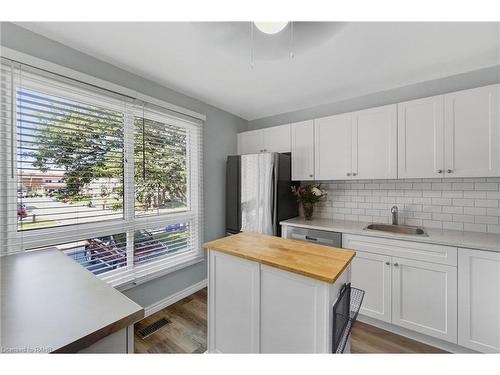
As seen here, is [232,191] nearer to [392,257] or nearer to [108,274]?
[108,274]

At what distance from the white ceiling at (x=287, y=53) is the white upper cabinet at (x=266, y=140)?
1.55 ft

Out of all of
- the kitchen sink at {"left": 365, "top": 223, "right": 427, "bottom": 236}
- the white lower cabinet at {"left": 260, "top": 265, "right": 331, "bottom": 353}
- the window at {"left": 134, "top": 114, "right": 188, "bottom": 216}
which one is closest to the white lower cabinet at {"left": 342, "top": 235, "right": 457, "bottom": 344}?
the kitchen sink at {"left": 365, "top": 223, "right": 427, "bottom": 236}

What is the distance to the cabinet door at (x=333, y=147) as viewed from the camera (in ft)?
7.84

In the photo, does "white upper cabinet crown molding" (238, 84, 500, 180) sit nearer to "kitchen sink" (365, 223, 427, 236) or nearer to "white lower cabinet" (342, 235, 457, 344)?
"kitchen sink" (365, 223, 427, 236)

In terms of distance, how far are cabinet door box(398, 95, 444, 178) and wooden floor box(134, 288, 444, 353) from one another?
1.48m

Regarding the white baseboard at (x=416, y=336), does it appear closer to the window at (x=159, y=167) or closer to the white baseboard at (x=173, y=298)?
the white baseboard at (x=173, y=298)

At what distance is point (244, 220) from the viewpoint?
274 cm

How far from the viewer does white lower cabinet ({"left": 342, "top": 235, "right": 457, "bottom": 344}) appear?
169 centimetres

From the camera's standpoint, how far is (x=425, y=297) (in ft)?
5.83

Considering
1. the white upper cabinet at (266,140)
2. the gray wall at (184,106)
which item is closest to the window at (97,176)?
the gray wall at (184,106)

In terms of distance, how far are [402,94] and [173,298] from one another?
3373 mm

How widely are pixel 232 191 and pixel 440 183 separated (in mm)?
2259

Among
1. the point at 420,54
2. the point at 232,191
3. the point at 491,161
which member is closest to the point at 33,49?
the point at 232,191

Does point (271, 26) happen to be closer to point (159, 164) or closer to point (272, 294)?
point (272, 294)
